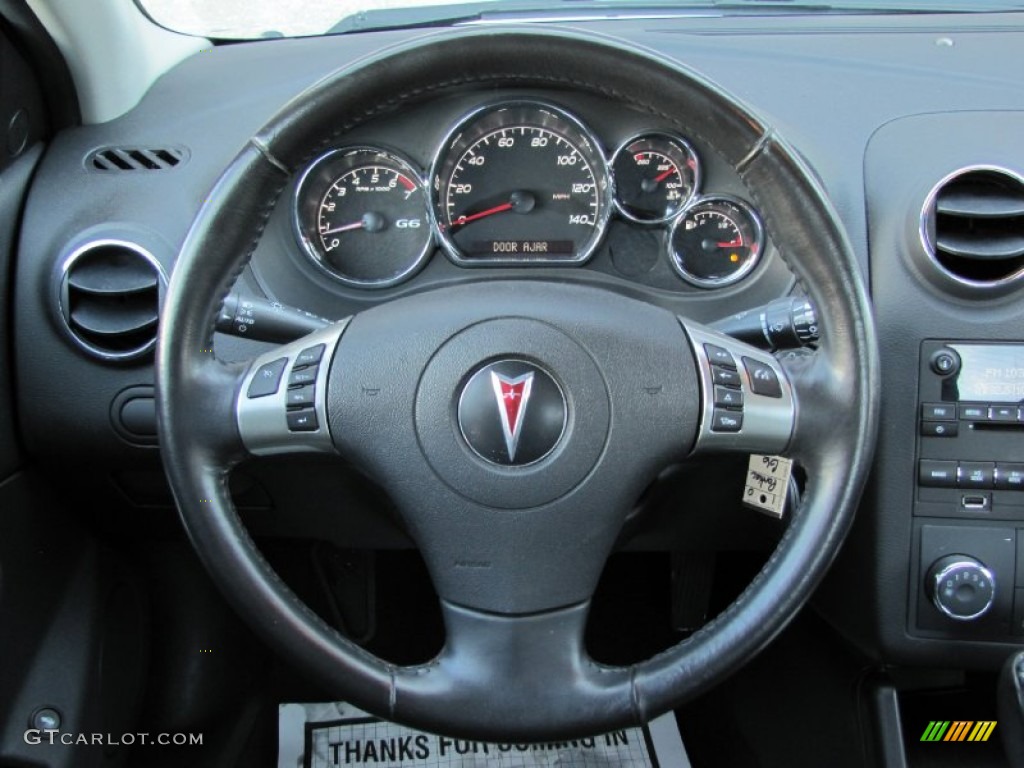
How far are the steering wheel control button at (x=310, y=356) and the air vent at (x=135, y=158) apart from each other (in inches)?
21.2

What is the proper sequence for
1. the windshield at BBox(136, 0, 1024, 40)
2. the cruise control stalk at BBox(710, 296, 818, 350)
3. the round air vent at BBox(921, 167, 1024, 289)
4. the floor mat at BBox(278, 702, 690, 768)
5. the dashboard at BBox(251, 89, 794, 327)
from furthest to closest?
the floor mat at BBox(278, 702, 690, 768) → the windshield at BBox(136, 0, 1024, 40) → the dashboard at BBox(251, 89, 794, 327) → the round air vent at BBox(921, 167, 1024, 289) → the cruise control stalk at BBox(710, 296, 818, 350)

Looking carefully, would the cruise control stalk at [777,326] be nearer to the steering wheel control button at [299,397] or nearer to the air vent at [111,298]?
the steering wheel control button at [299,397]

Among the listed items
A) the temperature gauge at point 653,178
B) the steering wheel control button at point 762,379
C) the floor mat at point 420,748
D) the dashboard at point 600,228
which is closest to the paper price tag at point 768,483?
the steering wheel control button at point 762,379

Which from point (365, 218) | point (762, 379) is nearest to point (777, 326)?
point (762, 379)

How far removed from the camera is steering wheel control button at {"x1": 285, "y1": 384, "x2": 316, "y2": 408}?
3.85 feet

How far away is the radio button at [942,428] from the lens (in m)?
1.46

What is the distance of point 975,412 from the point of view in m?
1.46

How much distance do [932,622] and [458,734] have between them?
749 millimetres

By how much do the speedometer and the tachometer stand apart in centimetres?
5

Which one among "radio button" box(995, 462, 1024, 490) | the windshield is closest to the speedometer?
the windshield

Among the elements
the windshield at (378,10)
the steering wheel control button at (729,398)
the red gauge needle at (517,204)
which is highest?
the windshield at (378,10)

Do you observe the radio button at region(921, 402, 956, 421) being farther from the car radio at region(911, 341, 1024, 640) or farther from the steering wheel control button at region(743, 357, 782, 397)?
the steering wheel control button at region(743, 357, 782, 397)

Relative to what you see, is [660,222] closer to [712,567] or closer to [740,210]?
[740,210]

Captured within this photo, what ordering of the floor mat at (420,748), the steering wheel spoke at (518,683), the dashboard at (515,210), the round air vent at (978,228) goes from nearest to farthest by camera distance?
the steering wheel spoke at (518,683) < the round air vent at (978,228) < the dashboard at (515,210) < the floor mat at (420,748)
